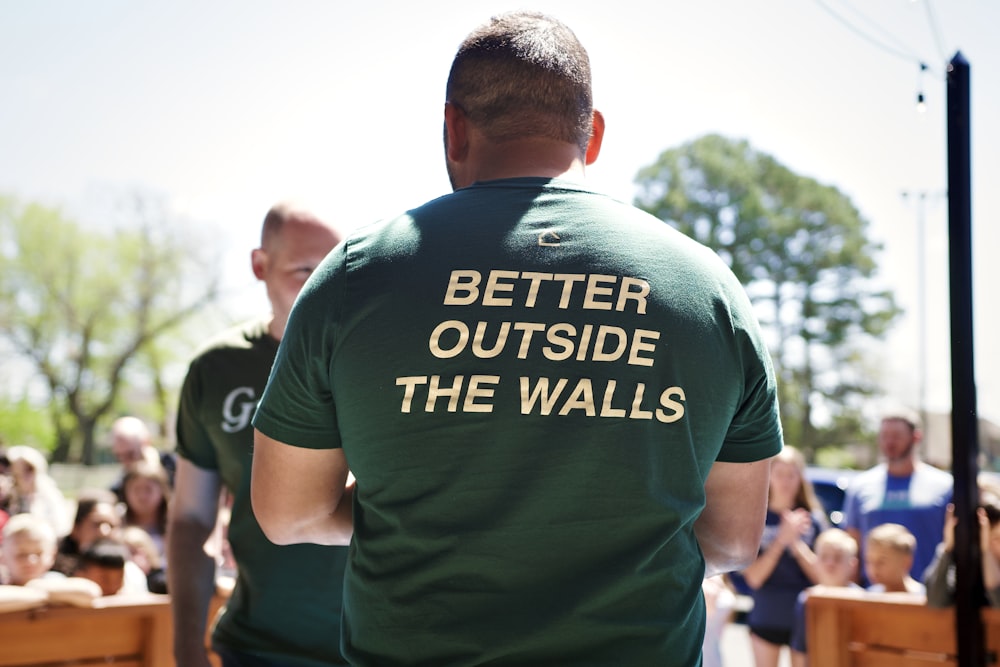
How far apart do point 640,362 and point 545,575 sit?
31cm

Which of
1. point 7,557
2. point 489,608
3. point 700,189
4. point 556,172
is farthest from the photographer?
point 700,189

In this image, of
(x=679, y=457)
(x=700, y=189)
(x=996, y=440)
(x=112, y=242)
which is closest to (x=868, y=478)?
(x=679, y=457)

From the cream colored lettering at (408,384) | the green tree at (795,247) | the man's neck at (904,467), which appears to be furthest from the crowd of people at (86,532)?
the green tree at (795,247)

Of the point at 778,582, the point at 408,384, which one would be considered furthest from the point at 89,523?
the point at 408,384

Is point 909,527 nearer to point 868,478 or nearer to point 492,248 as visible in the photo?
point 868,478

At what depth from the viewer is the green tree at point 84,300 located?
3753 cm

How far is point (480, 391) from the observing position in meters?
1.32

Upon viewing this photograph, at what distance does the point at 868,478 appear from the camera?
7219 millimetres

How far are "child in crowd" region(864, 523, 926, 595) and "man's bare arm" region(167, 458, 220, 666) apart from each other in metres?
4.57

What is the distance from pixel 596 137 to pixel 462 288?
0.48 metres

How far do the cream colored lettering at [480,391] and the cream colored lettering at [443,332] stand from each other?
0.05m

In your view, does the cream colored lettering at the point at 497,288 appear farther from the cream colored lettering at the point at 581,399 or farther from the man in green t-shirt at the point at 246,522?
the man in green t-shirt at the point at 246,522

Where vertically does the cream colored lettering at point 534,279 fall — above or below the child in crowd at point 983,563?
above

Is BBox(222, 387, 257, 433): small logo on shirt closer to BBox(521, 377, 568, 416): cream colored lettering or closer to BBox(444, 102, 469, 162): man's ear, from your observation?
BBox(444, 102, 469, 162): man's ear
